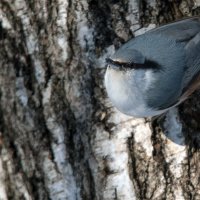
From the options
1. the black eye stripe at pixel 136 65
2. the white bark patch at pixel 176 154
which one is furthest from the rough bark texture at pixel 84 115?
the black eye stripe at pixel 136 65

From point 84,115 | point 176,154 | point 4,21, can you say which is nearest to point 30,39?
point 4,21

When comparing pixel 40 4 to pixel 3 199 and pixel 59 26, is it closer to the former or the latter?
pixel 59 26

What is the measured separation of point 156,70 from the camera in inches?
444

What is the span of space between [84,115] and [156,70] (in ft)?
1.26

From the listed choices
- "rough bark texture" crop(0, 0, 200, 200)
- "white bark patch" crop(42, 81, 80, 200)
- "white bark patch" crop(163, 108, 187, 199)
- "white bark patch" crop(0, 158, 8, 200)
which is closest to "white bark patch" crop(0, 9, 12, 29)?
"rough bark texture" crop(0, 0, 200, 200)

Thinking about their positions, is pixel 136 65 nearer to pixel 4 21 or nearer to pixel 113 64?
pixel 113 64

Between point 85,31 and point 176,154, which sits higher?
point 85,31

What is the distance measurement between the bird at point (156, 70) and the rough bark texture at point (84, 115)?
0.27 feet

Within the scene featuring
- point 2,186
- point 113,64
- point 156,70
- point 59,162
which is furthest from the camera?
point 2,186

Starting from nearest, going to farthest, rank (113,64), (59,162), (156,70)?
(113,64)
(156,70)
(59,162)

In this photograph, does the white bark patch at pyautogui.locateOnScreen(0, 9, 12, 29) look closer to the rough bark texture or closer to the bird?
the rough bark texture

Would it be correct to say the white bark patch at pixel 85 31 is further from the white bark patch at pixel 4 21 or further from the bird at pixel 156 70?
the white bark patch at pixel 4 21

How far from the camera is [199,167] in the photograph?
11.3m

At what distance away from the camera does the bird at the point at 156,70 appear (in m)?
11.2
